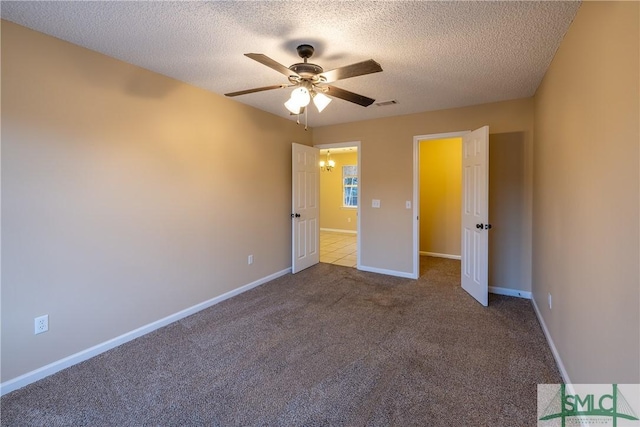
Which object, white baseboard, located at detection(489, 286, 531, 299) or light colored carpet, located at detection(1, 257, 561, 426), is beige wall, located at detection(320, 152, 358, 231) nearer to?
white baseboard, located at detection(489, 286, 531, 299)

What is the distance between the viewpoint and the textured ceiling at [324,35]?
180 cm

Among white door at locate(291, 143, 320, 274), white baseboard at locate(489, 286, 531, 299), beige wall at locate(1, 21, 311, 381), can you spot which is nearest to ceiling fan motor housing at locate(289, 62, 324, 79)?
beige wall at locate(1, 21, 311, 381)

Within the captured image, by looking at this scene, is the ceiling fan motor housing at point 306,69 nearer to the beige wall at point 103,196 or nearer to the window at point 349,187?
the beige wall at point 103,196

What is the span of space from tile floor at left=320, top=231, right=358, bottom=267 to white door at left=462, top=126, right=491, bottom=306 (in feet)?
6.44

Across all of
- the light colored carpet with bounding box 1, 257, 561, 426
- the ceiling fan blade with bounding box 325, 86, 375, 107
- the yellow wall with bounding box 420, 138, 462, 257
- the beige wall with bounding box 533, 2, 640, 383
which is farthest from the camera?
the yellow wall with bounding box 420, 138, 462, 257

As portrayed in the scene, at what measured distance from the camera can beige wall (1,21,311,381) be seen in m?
1.99

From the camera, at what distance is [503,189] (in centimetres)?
369

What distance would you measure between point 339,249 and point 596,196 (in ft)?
17.0

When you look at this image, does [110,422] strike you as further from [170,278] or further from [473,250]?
[473,250]

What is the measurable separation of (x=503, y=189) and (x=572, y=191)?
6.31 ft

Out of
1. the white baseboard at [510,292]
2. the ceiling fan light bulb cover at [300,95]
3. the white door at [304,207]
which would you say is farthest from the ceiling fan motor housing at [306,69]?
the white baseboard at [510,292]

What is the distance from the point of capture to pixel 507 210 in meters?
3.69

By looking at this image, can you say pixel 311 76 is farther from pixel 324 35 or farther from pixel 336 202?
pixel 336 202

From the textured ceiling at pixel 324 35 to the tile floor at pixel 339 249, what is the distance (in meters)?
3.32
